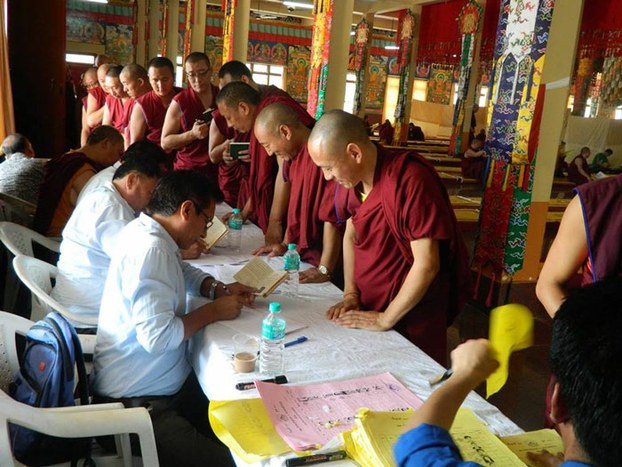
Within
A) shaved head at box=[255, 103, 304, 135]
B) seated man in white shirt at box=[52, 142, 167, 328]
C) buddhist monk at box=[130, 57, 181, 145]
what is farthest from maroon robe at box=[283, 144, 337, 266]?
buddhist monk at box=[130, 57, 181, 145]

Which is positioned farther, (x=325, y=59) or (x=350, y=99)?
(x=350, y=99)

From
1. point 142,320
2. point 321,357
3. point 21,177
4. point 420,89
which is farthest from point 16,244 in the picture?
point 420,89

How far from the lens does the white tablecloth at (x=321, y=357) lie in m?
1.53

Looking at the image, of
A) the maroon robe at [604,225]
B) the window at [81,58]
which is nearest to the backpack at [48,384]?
the maroon robe at [604,225]

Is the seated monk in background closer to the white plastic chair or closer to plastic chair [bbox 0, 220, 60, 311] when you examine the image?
plastic chair [bbox 0, 220, 60, 311]

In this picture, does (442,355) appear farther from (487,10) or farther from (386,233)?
(487,10)

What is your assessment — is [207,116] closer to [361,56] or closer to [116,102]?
[116,102]

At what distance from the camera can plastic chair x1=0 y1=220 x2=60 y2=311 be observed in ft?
9.39

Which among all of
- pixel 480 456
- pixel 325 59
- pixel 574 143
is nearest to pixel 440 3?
pixel 574 143

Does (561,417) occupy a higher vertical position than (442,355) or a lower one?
higher

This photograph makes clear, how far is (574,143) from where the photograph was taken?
13742 mm

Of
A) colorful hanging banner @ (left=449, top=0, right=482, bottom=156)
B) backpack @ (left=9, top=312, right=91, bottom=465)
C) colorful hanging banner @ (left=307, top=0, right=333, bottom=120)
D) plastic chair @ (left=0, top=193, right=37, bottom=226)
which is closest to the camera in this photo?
backpack @ (left=9, top=312, right=91, bottom=465)

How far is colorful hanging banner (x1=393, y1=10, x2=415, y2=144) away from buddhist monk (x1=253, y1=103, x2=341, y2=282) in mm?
10726

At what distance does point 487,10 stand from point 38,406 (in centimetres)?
1162
